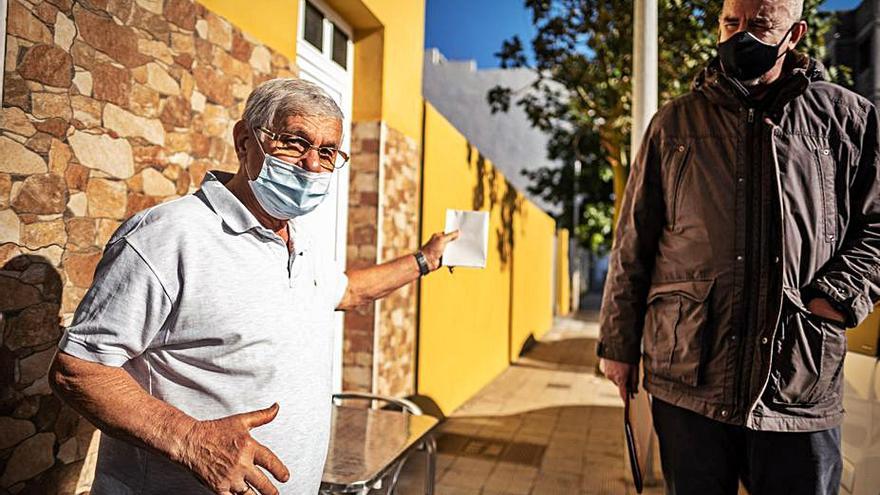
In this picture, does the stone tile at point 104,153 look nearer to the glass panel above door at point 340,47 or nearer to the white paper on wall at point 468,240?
the white paper on wall at point 468,240

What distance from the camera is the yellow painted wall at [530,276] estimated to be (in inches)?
342

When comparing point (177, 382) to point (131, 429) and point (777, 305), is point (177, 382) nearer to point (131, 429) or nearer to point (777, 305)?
point (131, 429)

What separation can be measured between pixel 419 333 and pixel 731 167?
3.20 meters

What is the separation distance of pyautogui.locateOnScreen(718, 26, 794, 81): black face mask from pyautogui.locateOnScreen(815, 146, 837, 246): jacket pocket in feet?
0.84

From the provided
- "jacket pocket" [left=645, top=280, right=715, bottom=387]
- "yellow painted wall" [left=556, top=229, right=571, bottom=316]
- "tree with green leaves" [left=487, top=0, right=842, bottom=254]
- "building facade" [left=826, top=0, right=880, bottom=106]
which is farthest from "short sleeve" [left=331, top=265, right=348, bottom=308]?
"yellow painted wall" [left=556, top=229, right=571, bottom=316]

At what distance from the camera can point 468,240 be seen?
87.3 inches

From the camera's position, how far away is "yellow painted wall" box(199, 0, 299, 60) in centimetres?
241

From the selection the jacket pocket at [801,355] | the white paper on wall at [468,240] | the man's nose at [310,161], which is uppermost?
the man's nose at [310,161]

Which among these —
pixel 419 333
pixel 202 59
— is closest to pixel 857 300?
pixel 202 59

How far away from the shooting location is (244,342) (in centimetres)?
130

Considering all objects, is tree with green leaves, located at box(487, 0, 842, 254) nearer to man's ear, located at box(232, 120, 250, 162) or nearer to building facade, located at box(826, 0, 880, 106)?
building facade, located at box(826, 0, 880, 106)

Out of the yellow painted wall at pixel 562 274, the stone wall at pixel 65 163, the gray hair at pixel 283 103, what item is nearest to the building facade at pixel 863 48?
the gray hair at pixel 283 103

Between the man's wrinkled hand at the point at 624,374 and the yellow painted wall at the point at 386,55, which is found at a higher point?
the yellow painted wall at the point at 386,55

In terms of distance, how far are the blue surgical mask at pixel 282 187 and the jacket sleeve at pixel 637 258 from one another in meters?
0.92
